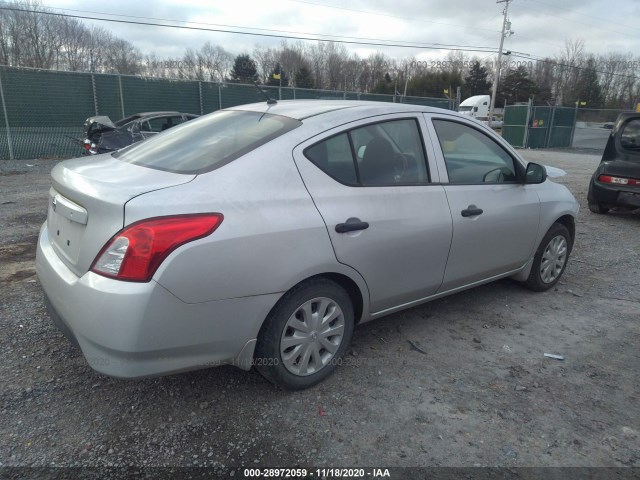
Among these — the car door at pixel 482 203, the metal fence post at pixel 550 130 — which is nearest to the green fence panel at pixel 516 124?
the metal fence post at pixel 550 130

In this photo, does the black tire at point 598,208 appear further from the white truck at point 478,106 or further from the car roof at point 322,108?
the white truck at point 478,106

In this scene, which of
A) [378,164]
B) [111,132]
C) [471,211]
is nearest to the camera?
[378,164]

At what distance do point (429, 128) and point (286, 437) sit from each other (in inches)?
87.4

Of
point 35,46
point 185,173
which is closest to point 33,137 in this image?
point 185,173

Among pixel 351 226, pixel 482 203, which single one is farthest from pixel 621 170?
pixel 351 226

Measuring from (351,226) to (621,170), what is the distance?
677 centimetres

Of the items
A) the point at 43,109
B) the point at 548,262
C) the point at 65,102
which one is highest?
the point at 65,102

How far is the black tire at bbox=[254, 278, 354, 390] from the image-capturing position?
2.49 metres

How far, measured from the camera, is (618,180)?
7504 millimetres

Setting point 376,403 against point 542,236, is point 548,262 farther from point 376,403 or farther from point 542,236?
point 376,403

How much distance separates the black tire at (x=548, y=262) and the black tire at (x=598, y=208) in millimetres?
4365

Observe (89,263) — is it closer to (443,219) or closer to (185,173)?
(185,173)

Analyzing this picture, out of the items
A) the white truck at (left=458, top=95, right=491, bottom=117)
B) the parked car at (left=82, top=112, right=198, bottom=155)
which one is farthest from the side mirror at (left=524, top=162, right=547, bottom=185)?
the white truck at (left=458, top=95, right=491, bottom=117)

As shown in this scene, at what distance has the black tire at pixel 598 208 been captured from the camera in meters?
8.14
